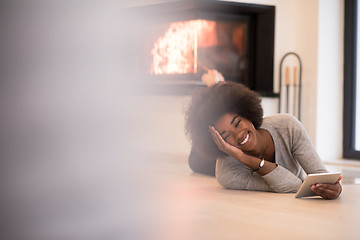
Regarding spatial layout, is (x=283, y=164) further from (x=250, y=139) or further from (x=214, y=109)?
(x=214, y=109)

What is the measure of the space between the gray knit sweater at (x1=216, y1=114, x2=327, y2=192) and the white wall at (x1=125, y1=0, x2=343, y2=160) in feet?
5.58

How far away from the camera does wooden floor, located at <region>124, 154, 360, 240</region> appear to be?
0.92m

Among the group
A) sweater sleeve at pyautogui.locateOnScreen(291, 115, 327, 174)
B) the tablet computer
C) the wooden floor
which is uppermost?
sweater sleeve at pyautogui.locateOnScreen(291, 115, 327, 174)

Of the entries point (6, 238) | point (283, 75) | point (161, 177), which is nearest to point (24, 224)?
point (6, 238)

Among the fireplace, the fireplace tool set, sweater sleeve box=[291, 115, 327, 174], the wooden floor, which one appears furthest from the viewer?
the fireplace tool set

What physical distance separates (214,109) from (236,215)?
339 millimetres

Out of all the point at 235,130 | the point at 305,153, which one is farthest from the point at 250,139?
the point at 305,153

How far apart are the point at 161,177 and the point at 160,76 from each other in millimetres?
1393

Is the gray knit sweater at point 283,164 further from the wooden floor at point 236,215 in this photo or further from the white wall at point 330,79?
the white wall at point 330,79

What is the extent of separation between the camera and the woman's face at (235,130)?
4.32ft

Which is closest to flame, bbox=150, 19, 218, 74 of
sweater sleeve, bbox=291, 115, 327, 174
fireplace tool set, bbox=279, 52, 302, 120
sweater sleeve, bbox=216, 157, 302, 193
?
fireplace tool set, bbox=279, 52, 302, 120

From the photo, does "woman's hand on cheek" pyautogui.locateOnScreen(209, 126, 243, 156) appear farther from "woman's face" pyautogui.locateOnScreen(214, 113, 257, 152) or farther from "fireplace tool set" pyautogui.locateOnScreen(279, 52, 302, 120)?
"fireplace tool set" pyautogui.locateOnScreen(279, 52, 302, 120)

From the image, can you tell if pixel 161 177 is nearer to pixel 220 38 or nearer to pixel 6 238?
→ pixel 220 38

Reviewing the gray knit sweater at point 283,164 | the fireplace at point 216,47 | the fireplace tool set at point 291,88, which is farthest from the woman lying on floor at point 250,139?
the fireplace tool set at point 291,88
